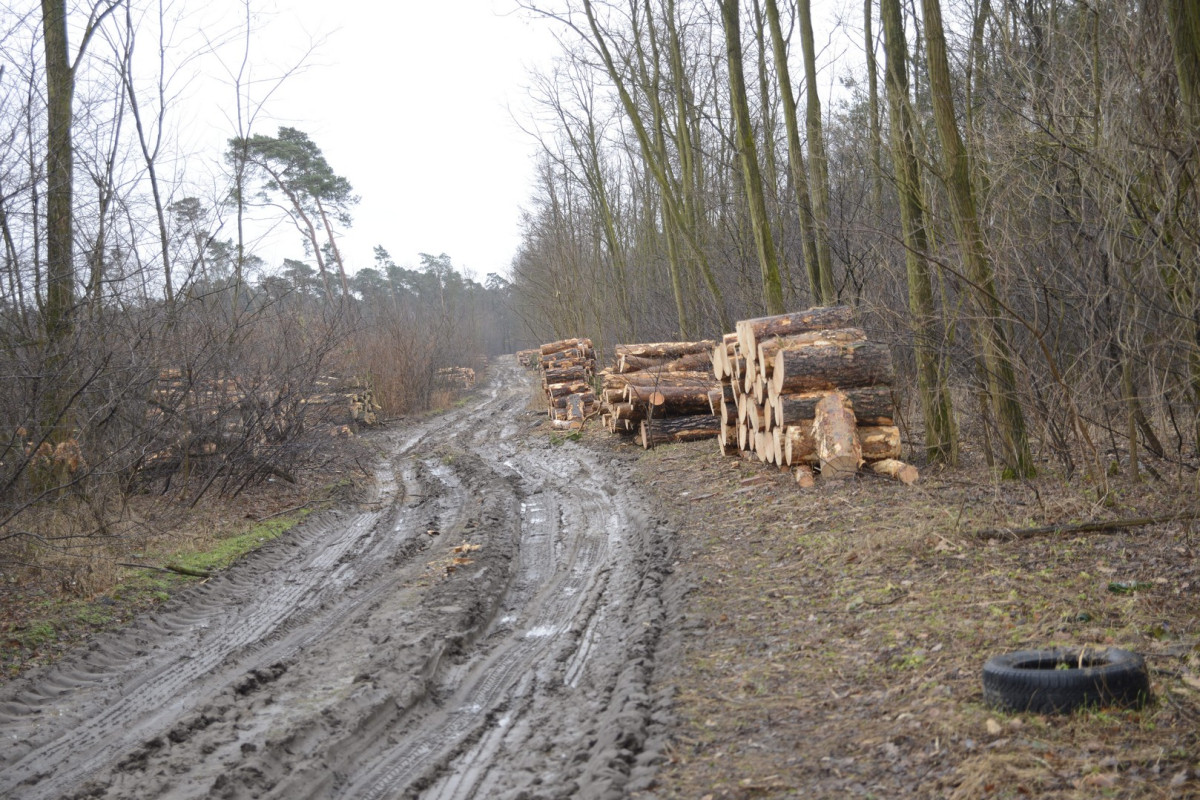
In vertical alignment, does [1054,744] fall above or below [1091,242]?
below

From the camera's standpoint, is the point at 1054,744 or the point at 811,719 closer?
the point at 1054,744

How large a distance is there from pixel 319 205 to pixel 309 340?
28.1m

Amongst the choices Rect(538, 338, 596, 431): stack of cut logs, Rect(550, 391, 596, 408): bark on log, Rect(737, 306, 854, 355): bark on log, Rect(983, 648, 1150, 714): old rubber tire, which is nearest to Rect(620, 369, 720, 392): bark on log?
Rect(737, 306, 854, 355): bark on log

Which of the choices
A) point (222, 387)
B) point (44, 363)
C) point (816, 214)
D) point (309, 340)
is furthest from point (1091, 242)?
point (309, 340)

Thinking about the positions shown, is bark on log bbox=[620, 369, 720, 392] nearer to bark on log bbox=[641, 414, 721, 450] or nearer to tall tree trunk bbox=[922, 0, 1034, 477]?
bark on log bbox=[641, 414, 721, 450]

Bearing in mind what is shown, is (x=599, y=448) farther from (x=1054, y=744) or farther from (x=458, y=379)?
(x=458, y=379)

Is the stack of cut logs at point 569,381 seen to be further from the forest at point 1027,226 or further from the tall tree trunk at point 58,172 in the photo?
the tall tree trunk at point 58,172

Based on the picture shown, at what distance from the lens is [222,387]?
1262cm

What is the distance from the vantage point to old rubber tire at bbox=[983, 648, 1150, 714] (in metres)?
3.72

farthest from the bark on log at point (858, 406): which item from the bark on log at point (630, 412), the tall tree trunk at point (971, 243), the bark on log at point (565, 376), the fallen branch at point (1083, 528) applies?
the bark on log at point (565, 376)

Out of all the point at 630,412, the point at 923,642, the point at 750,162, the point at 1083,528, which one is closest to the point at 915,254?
the point at 1083,528

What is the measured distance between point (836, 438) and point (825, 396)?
1.81 ft

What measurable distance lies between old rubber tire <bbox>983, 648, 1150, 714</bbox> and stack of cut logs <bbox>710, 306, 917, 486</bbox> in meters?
5.58

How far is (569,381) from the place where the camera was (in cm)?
2477
